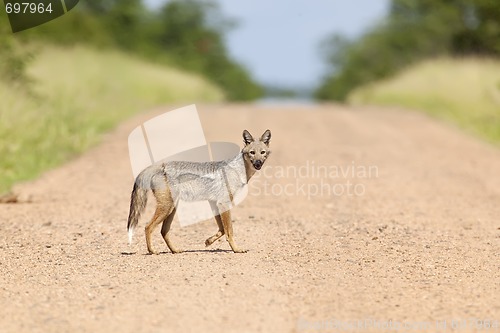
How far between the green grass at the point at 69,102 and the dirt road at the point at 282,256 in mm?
758

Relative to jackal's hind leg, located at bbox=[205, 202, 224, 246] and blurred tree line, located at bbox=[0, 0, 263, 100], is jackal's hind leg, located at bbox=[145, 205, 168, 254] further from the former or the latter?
blurred tree line, located at bbox=[0, 0, 263, 100]

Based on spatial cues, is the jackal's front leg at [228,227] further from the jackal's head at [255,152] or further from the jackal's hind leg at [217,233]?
the jackal's head at [255,152]

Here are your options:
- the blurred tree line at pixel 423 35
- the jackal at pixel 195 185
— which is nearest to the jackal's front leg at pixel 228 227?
the jackal at pixel 195 185

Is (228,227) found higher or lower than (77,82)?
lower

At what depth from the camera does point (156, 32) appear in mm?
53594

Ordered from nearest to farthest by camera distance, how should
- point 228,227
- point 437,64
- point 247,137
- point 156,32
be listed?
1. point 228,227
2. point 247,137
3. point 437,64
4. point 156,32

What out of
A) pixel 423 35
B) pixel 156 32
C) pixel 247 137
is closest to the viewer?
pixel 247 137

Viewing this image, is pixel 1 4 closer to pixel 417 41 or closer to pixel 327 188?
pixel 327 188

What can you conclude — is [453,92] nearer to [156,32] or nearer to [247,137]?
[247,137]

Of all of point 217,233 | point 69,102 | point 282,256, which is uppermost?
point 69,102

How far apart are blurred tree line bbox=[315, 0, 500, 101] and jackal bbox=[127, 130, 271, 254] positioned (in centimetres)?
2475

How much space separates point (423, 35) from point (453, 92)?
73.6ft

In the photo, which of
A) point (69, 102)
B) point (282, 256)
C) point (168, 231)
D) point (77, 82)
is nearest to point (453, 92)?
point (77, 82)

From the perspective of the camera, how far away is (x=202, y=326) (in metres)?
5.20
